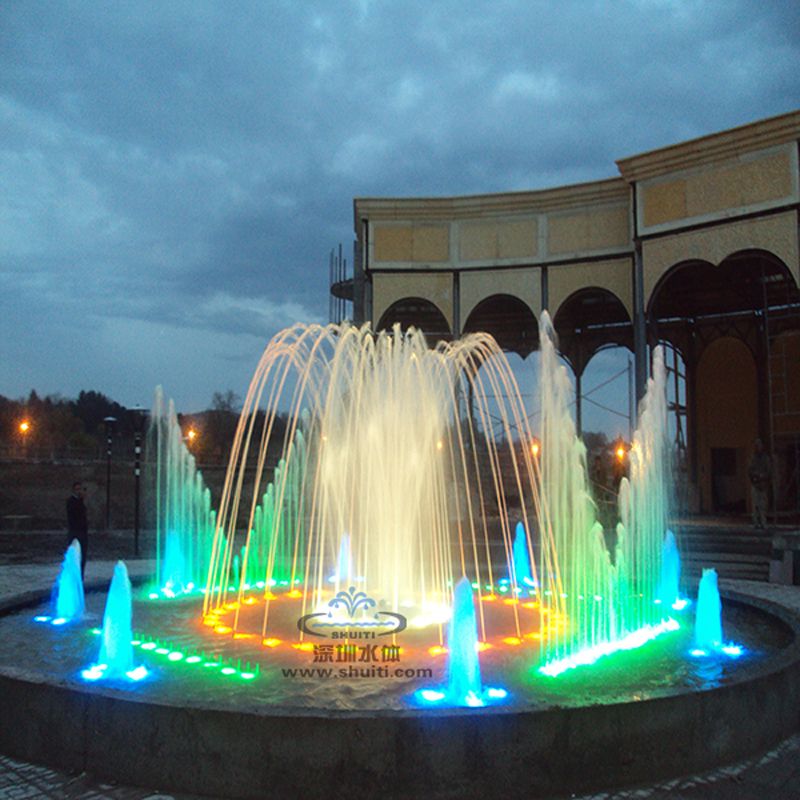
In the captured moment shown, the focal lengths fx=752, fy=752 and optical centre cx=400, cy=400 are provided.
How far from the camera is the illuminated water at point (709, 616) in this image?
7.66 meters

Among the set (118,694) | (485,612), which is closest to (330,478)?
(485,612)

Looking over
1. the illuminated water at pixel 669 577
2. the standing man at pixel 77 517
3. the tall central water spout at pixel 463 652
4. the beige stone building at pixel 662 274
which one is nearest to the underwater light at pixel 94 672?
the tall central water spout at pixel 463 652

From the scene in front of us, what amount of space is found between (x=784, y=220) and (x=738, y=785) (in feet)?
45.4

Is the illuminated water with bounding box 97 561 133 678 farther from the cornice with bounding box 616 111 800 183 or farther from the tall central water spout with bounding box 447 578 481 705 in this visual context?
the cornice with bounding box 616 111 800 183

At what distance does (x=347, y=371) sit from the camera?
1167 cm

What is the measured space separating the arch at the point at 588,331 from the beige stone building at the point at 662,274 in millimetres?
48

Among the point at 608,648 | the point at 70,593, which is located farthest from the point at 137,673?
the point at 608,648

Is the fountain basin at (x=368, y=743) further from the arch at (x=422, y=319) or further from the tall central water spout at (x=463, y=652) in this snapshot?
the arch at (x=422, y=319)

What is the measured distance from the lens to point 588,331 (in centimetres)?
2552

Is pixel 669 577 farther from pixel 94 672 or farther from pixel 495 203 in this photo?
pixel 495 203

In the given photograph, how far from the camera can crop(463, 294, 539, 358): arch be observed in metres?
23.8

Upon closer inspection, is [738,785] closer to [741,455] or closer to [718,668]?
[718,668]

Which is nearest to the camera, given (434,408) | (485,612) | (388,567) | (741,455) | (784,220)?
Answer: (485,612)

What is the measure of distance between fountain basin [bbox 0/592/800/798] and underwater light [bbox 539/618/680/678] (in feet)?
5.62
